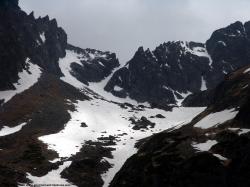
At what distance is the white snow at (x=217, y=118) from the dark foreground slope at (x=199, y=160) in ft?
8.76

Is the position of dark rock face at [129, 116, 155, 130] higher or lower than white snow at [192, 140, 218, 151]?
higher

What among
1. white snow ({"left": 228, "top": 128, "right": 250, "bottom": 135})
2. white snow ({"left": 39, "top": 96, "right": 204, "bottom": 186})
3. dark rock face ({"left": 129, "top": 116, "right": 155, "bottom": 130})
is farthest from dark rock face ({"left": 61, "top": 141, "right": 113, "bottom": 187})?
dark rock face ({"left": 129, "top": 116, "right": 155, "bottom": 130})

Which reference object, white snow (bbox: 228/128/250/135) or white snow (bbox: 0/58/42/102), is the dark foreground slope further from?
white snow (bbox: 0/58/42/102)

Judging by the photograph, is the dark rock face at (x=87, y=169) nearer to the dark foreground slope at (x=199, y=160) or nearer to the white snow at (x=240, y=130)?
the dark foreground slope at (x=199, y=160)

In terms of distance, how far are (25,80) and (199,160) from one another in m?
123

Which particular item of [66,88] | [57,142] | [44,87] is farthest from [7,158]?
[66,88]

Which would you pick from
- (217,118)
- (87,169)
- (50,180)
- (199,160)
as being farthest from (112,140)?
(199,160)

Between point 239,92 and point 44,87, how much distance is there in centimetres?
9411

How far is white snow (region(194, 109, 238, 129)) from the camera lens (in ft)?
228

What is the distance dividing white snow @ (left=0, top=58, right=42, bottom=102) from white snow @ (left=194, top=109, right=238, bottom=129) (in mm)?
75389

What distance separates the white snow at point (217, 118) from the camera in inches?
2740

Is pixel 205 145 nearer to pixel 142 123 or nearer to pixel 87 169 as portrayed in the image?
pixel 87 169

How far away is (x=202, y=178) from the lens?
46250 mm

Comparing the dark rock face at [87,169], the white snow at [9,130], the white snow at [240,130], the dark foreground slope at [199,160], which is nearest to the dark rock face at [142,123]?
the white snow at [9,130]
